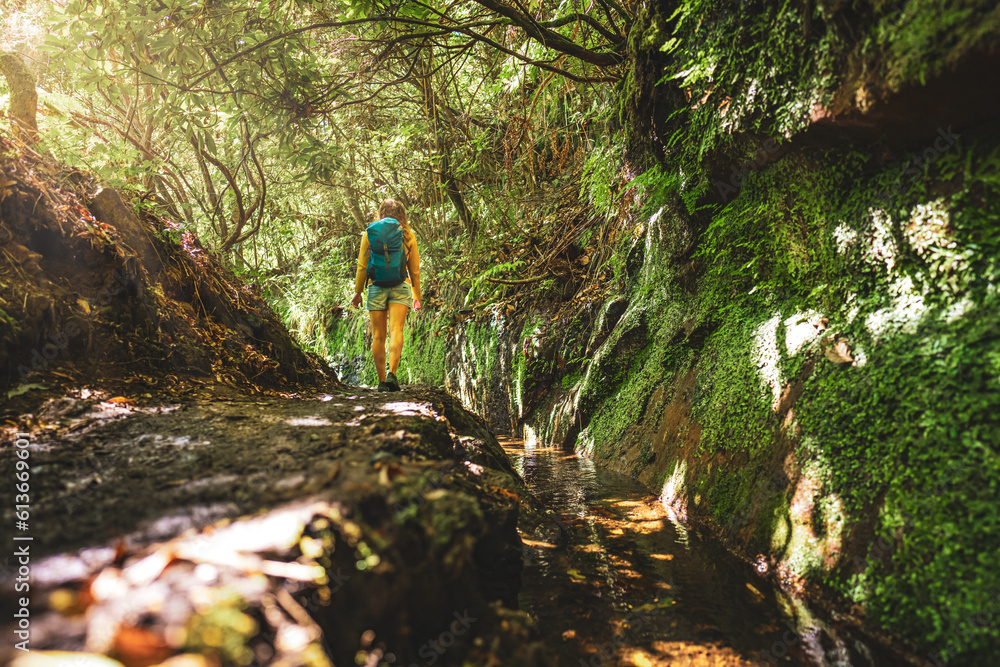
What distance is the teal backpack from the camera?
5.43 metres

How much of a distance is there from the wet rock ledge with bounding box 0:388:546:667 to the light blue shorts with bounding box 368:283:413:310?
2.96m

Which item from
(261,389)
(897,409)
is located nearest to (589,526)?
(897,409)

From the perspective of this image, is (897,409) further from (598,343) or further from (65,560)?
(598,343)

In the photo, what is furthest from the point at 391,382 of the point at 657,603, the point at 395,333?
the point at 657,603

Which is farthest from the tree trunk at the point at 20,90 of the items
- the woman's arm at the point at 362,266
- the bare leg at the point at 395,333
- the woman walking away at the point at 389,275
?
the bare leg at the point at 395,333

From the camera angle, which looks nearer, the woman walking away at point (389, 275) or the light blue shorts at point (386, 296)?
the woman walking away at point (389, 275)

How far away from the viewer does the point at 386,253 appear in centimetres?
549

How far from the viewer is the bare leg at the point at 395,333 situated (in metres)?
5.59

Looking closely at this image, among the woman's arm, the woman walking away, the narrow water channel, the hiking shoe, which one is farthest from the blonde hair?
the narrow water channel

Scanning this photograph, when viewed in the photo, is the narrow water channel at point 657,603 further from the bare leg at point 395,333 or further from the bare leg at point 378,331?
the bare leg at point 378,331

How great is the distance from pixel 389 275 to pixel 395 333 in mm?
655

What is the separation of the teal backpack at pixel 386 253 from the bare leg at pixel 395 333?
0.27 m

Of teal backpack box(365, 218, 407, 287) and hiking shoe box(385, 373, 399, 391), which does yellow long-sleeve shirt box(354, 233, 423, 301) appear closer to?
teal backpack box(365, 218, 407, 287)

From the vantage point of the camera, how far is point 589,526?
3.69m
